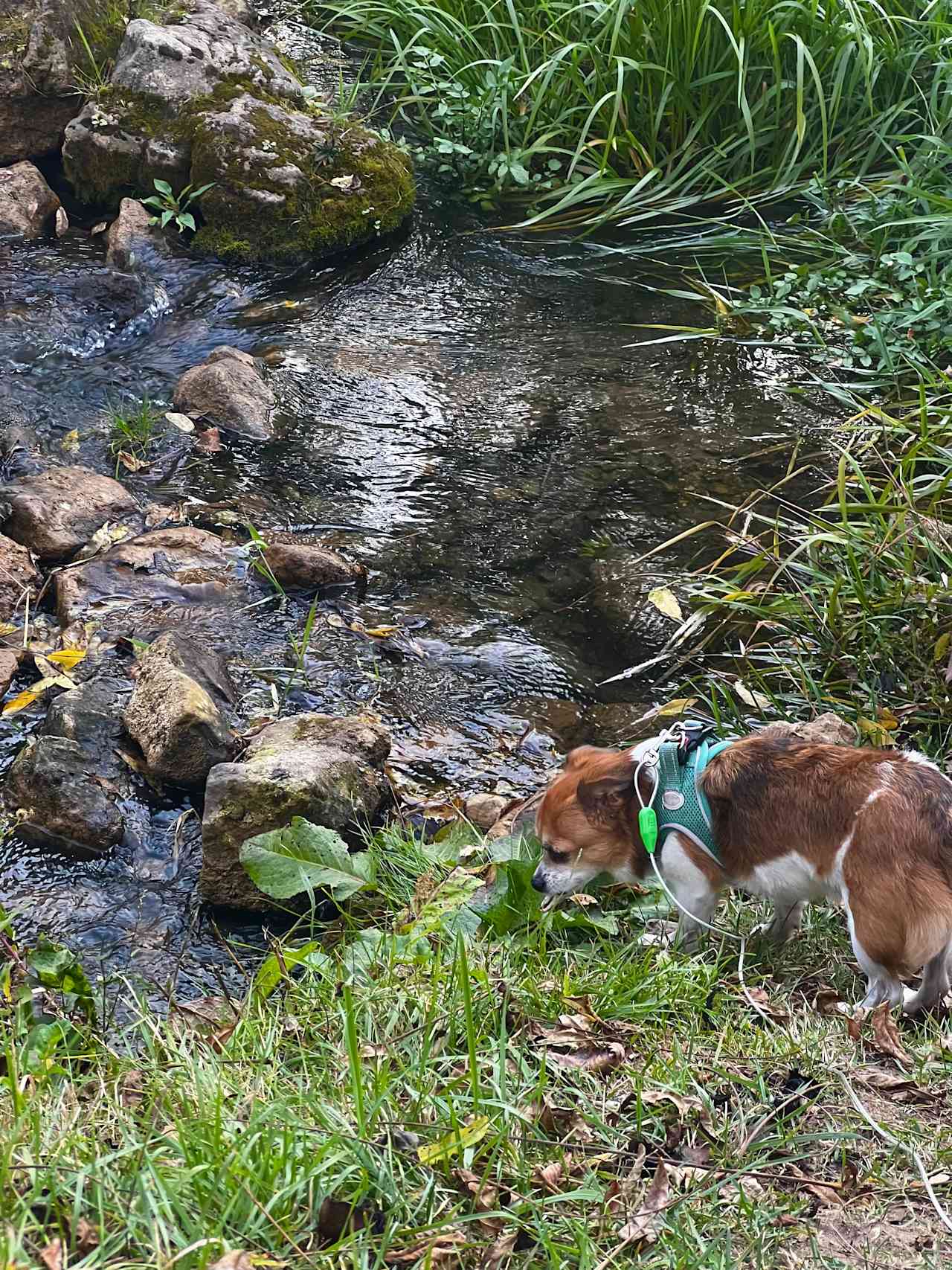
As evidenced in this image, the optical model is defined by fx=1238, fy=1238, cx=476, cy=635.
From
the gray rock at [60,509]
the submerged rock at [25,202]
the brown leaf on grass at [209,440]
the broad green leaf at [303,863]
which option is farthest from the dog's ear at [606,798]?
the submerged rock at [25,202]

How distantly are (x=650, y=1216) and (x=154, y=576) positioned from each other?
3.72 meters

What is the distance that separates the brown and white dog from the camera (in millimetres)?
3154

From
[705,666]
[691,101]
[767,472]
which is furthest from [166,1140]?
[691,101]

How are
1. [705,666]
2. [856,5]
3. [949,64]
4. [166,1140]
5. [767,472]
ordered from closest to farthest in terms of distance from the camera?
[166,1140]
[705,666]
[767,472]
[949,64]
[856,5]

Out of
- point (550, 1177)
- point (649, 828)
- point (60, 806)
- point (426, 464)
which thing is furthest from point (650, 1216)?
point (426, 464)

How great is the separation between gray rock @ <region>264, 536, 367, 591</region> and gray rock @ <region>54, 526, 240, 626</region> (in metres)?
0.21

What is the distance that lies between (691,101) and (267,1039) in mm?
7401

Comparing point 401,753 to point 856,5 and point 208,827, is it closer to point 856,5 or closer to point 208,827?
point 208,827

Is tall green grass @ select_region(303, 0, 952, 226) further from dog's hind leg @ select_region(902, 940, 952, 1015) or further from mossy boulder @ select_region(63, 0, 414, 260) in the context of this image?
dog's hind leg @ select_region(902, 940, 952, 1015)

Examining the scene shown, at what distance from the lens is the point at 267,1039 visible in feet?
9.45

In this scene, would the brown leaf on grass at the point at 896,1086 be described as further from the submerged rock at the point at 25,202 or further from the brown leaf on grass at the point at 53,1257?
the submerged rock at the point at 25,202

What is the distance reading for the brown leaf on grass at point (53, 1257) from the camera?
205cm

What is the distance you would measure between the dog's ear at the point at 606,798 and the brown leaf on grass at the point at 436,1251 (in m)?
1.44

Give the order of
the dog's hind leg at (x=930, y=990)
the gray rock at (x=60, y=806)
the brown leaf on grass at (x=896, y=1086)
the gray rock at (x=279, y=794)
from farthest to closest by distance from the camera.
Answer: the gray rock at (x=60, y=806) < the gray rock at (x=279, y=794) < the dog's hind leg at (x=930, y=990) < the brown leaf on grass at (x=896, y=1086)
